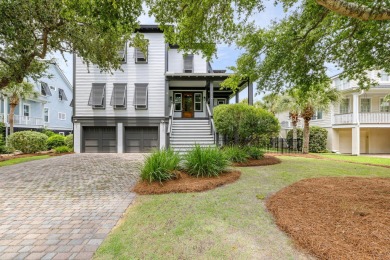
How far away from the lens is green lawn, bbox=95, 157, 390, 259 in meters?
2.70

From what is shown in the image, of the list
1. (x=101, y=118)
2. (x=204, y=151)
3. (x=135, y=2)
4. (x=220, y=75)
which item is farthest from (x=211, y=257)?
(x=101, y=118)

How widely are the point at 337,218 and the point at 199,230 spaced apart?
2435 mm

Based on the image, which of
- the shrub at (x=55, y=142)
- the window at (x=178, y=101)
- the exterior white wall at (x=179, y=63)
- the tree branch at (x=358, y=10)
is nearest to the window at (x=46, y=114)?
the shrub at (x=55, y=142)

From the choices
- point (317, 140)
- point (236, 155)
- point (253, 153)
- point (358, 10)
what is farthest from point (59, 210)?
point (317, 140)

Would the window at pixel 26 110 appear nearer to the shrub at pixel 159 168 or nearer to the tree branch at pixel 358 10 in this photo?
the shrub at pixel 159 168

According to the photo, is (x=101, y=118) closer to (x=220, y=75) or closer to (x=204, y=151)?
(x=220, y=75)

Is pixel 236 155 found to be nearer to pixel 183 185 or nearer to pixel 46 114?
pixel 183 185

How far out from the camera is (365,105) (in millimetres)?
19000

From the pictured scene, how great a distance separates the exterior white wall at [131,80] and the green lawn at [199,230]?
11015mm

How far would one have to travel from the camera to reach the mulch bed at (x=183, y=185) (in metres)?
5.39

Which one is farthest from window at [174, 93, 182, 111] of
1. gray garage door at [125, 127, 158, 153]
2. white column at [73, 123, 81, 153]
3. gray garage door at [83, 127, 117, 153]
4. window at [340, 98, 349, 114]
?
window at [340, 98, 349, 114]

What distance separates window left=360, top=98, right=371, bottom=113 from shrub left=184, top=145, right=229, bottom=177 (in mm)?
19462

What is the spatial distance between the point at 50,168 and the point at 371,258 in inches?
409

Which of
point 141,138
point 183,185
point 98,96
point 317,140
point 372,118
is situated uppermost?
point 98,96
